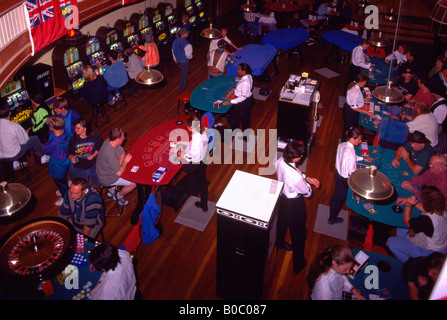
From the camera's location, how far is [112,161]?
215 inches

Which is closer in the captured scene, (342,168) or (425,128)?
(342,168)

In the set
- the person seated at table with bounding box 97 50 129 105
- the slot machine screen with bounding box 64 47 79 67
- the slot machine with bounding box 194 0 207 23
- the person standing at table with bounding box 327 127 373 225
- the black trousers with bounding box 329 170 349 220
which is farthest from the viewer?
the slot machine with bounding box 194 0 207 23

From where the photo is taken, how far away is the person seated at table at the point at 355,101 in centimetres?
669

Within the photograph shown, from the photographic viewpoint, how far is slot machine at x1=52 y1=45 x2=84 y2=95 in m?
7.67

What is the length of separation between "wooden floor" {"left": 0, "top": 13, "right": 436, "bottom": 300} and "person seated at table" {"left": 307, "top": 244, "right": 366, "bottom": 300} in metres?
1.15

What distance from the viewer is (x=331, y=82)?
1034cm

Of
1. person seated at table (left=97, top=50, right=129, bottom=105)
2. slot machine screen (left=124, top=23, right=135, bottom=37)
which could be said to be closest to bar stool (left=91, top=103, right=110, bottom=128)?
person seated at table (left=97, top=50, right=129, bottom=105)

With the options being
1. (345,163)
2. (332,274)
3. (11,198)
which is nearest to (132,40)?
(345,163)

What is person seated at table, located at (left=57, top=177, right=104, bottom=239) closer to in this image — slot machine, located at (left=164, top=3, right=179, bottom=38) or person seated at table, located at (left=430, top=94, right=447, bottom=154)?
person seated at table, located at (left=430, top=94, right=447, bottom=154)

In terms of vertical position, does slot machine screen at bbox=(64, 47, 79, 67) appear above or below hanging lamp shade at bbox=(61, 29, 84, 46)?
below

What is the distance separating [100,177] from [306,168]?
3791mm

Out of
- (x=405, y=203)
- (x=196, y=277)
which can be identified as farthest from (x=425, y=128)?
(x=196, y=277)

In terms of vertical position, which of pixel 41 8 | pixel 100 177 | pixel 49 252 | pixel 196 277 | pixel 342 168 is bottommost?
pixel 196 277

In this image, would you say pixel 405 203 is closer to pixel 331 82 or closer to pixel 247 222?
pixel 247 222
